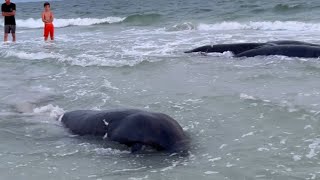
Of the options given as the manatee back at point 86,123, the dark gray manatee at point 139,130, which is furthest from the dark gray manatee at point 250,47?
the dark gray manatee at point 139,130

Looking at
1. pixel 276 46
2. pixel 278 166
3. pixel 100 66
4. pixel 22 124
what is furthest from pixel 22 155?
pixel 276 46

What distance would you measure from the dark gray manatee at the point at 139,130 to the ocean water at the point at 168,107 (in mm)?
124

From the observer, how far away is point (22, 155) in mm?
5832

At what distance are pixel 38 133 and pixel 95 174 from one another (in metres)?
1.87

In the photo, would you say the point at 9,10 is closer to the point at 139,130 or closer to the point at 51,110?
the point at 51,110

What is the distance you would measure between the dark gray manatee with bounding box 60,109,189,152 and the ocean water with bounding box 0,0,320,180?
0.41 feet

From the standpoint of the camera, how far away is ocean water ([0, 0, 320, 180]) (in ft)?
17.2

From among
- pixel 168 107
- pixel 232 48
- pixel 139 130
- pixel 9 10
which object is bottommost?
pixel 168 107

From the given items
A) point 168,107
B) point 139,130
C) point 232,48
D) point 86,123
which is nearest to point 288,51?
point 232,48

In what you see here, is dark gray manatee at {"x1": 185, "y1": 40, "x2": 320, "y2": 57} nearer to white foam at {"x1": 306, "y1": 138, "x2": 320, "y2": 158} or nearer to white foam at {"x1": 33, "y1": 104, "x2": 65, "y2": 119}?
white foam at {"x1": 33, "y1": 104, "x2": 65, "y2": 119}

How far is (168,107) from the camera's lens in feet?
25.3

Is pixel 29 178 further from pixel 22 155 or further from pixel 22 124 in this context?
pixel 22 124

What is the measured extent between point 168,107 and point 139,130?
207 centimetres

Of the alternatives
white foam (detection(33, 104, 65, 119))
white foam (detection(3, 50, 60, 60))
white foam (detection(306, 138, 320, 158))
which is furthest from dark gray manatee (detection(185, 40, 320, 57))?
white foam (detection(306, 138, 320, 158))
